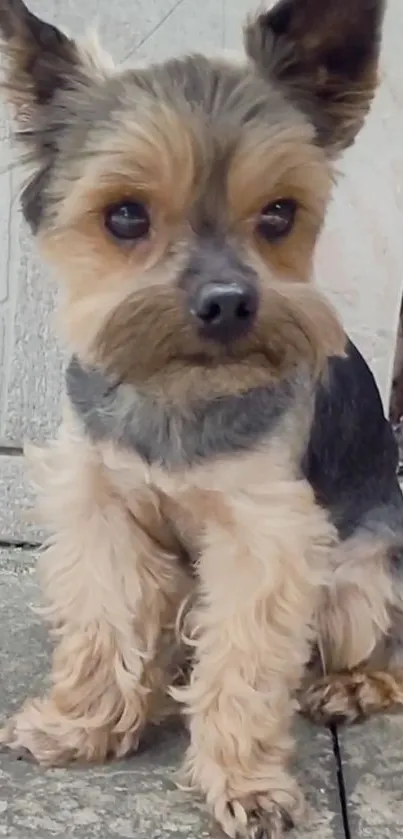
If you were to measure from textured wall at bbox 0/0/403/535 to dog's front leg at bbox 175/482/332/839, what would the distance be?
1.06m

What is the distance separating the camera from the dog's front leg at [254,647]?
80.1 inches

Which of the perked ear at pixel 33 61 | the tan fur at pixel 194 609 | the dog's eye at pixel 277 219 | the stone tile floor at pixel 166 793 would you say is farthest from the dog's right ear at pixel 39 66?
the stone tile floor at pixel 166 793

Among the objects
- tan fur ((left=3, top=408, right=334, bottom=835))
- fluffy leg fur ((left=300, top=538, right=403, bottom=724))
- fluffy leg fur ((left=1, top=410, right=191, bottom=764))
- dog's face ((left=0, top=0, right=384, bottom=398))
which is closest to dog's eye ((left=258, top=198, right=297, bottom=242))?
dog's face ((left=0, top=0, right=384, bottom=398))

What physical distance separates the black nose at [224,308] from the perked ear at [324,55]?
357mm

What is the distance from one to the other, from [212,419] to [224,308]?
12.7 inches

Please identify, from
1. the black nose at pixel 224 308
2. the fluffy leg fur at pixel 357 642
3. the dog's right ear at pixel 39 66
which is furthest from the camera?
the fluffy leg fur at pixel 357 642

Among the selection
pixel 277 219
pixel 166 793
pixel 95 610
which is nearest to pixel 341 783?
pixel 166 793

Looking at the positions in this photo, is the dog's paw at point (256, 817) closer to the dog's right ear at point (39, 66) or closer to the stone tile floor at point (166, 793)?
the stone tile floor at point (166, 793)

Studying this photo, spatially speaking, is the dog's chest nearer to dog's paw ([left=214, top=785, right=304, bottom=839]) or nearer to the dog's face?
the dog's face

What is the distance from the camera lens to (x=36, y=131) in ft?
6.41

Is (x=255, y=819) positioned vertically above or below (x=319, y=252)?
below

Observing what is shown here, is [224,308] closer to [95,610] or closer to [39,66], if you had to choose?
[39,66]

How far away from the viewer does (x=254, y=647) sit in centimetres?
205

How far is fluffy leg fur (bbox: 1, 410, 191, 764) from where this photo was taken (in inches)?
85.9
